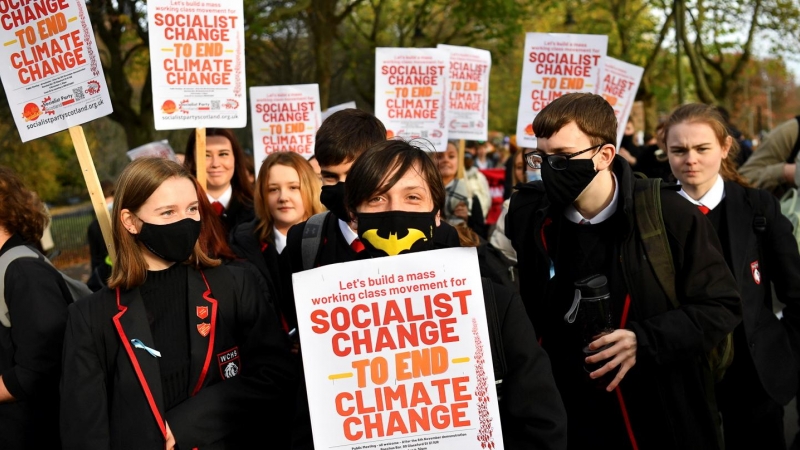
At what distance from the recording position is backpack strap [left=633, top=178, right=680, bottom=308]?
11.8 ft

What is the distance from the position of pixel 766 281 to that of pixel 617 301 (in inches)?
50.9

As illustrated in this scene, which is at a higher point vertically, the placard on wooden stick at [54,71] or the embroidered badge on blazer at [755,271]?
the placard on wooden stick at [54,71]

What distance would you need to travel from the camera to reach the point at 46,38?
463 centimetres

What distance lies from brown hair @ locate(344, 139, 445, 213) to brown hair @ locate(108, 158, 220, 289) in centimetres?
101

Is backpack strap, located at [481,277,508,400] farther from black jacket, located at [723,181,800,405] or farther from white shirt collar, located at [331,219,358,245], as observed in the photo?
black jacket, located at [723,181,800,405]

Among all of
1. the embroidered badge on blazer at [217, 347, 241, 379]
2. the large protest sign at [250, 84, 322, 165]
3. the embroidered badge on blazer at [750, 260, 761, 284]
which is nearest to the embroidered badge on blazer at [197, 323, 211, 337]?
the embroidered badge on blazer at [217, 347, 241, 379]

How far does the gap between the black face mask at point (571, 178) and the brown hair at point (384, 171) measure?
0.86 metres

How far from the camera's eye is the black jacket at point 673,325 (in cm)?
358

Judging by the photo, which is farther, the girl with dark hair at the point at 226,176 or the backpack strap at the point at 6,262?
the girl with dark hair at the point at 226,176

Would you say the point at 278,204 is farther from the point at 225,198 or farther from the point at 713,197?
the point at 713,197

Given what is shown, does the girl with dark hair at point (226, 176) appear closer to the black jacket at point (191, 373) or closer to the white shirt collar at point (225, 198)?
the white shirt collar at point (225, 198)

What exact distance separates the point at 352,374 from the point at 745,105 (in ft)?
273

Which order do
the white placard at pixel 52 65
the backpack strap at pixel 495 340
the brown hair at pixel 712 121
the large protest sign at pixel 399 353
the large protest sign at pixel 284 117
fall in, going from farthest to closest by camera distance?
the large protest sign at pixel 284 117 < the brown hair at pixel 712 121 < the white placard at pixel 52 65 < the backpack strap at pixel 495 340 < the large protest sign at pixel 399 353

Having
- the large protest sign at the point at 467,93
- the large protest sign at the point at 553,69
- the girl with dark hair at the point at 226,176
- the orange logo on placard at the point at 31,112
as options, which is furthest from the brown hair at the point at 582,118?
the large protest sign at the point at 467,93
